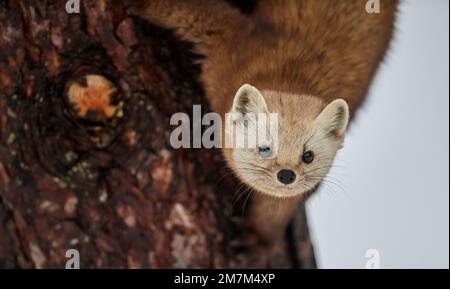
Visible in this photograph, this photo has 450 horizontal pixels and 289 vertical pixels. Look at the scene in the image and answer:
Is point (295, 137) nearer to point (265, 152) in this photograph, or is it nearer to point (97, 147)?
point (265, 152)

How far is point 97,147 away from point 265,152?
0.85m

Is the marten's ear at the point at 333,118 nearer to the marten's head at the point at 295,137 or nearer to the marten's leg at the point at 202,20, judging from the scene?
the marten's head at the point at 295,137

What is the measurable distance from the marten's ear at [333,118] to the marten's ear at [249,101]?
25 centimetres

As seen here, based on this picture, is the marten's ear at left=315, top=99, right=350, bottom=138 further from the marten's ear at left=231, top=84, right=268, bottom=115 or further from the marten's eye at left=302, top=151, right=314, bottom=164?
the marten's ear at left=231, top=84, right=268, bottom=115

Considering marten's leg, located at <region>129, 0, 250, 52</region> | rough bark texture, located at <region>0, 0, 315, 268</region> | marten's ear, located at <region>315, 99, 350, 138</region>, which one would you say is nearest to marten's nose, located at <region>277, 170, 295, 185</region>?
marten's ear, located at <region>315, 99, 350, 138</region>

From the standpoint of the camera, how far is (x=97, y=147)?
363cm

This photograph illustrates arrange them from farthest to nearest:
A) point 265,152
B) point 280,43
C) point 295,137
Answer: point 280,43 → point 265,152 → point 295,137

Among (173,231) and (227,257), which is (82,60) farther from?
(227,257)

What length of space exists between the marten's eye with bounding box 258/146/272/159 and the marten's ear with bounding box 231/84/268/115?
174mm

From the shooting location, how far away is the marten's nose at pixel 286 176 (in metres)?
3.26

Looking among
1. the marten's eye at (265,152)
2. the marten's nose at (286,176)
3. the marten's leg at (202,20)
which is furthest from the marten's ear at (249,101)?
the marten's leg at (202,20)

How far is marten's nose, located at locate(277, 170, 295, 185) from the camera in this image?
10.7ft

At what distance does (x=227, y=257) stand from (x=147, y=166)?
761mm

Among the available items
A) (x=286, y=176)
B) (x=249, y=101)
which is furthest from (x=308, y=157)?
(x=249, y=101)
